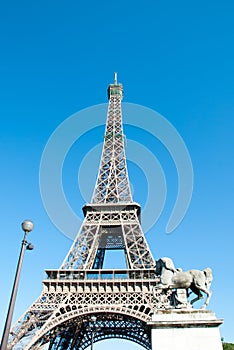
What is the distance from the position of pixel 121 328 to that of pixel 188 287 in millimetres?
26028

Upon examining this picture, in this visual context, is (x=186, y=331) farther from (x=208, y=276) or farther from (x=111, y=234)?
(x=111, y=234)

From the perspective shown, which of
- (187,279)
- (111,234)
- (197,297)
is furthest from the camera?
(111,234)

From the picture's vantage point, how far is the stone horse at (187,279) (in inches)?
465

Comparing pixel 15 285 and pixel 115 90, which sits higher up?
pixel 115 90

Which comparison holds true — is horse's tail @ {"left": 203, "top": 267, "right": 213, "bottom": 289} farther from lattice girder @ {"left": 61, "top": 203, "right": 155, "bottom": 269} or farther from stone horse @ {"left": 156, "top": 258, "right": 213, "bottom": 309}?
lattice girder @ {"left": 61, "top": 203, "right": 155, "bottom": 269}

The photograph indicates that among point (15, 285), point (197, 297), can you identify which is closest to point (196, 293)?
point (197, 297)

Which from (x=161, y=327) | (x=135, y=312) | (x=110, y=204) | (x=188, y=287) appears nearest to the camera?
(x=161, y=327)

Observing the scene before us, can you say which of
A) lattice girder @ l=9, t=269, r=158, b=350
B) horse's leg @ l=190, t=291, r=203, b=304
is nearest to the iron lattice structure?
lattice girder @ l=9, t=269, r=158, b=350

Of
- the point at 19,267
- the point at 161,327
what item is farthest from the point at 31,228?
the point at 161,327

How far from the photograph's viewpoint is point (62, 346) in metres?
35.3

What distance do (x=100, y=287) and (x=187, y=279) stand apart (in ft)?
63.7

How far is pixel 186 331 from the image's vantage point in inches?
415

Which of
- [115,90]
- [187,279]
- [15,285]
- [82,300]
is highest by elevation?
[115,90]

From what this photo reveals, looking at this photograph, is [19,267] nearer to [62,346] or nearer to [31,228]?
[31,228]
